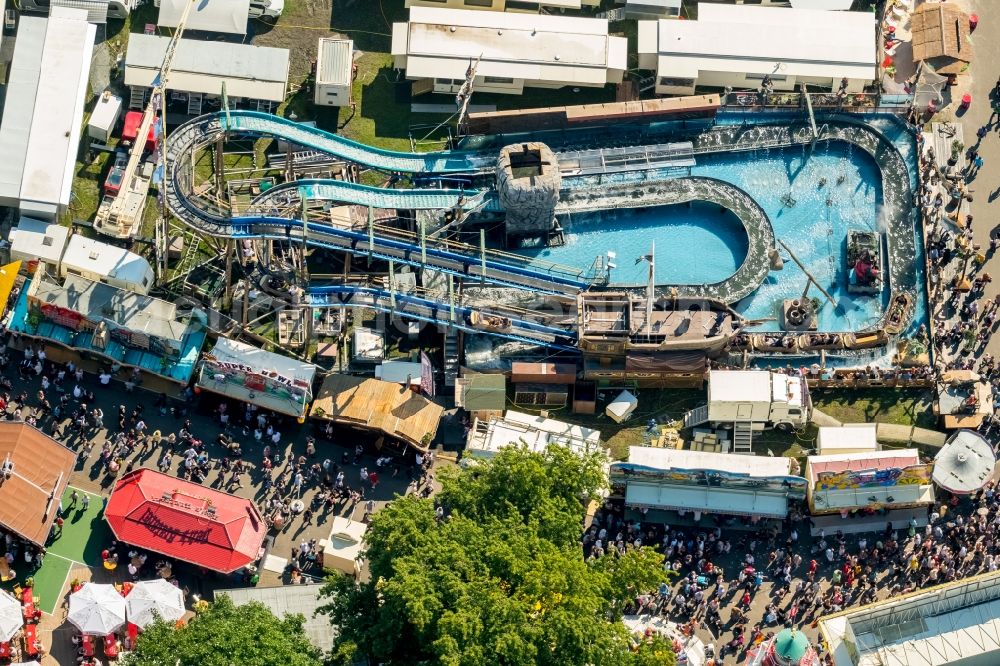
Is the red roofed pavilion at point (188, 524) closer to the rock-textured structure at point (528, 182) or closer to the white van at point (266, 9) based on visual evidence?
the rock-textured structure at point (528, 182)

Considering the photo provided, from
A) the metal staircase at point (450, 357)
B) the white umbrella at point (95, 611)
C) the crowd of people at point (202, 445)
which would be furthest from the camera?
the metal staircase at point (450, 357)

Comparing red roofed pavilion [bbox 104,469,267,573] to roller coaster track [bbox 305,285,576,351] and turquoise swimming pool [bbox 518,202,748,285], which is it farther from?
turquoise swimming pool [bbox 518,202,748,285]

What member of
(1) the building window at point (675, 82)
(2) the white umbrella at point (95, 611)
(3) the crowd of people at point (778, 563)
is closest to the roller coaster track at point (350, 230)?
(1) the building window at point (675, 82)

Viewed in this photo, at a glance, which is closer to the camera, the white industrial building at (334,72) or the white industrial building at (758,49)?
the white industrial building at (334,72)

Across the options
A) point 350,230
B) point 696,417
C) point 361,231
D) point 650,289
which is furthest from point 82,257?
point 696,417

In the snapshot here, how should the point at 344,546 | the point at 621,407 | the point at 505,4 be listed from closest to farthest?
the point at 344,546 → the point at 621,407 → the point at 505,4

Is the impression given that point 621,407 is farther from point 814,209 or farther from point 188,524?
point 188,524

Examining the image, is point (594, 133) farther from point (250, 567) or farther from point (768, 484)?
point (250, 567)
